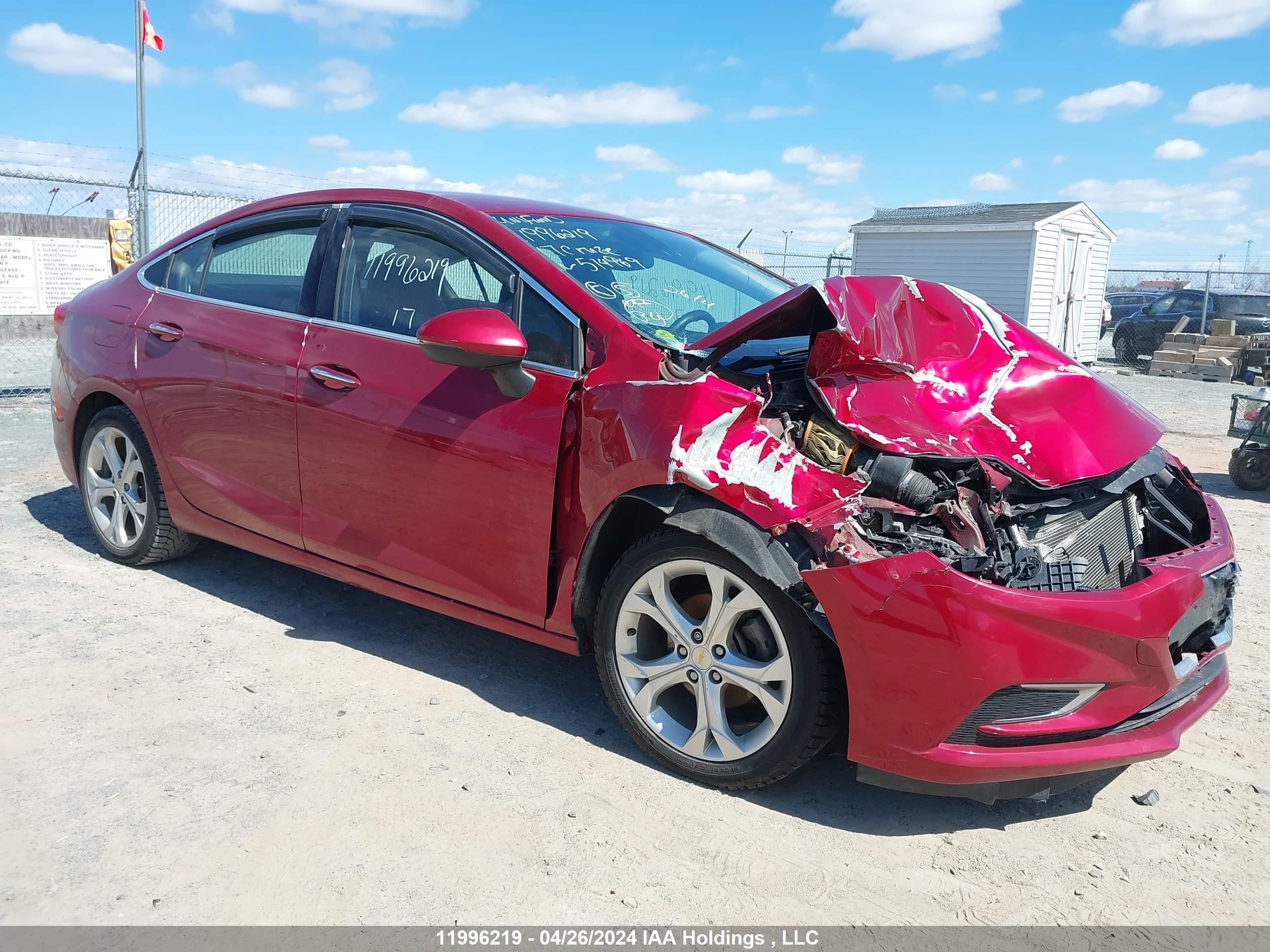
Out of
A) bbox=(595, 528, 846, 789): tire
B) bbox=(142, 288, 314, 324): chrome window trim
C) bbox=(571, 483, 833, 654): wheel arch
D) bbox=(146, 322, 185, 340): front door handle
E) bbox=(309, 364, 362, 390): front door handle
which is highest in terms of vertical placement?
bbox=(142, 288, 314, 324): chrome window trim

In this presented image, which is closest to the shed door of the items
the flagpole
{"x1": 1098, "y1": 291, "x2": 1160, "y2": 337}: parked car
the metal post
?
{"x1": 1098, "y1": 291, "x2": 1160, "y2": 337}: parked car

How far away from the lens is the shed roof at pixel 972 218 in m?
18.7

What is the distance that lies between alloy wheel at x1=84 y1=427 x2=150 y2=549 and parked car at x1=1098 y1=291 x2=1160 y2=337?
2103cm

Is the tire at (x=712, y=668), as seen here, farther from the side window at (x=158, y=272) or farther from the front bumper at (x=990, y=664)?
the side window at (x=158, y=272)

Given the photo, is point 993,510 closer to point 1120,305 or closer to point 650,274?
point 650,274

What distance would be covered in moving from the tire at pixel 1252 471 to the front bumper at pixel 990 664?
5449 millimetres

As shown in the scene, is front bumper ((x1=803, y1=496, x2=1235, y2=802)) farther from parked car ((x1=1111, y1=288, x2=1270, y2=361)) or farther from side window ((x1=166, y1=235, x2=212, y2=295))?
parked car ((x1=1111, y1=288, x2=1270, y2=361))

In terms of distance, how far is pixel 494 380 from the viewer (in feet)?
10.6

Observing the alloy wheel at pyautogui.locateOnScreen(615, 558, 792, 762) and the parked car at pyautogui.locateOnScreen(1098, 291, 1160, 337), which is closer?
the alloy wheel at pyautogui.locateOnScreen(615, 558, 792, 762)

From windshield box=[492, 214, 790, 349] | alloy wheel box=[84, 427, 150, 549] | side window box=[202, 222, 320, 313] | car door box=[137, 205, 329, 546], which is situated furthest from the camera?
alloy wheel box=[84, 427, 150, 549]

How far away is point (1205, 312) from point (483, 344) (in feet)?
65.7

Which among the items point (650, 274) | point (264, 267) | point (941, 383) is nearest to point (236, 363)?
point (264, 267)

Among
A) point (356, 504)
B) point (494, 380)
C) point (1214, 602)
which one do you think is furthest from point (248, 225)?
point (1214, 602)

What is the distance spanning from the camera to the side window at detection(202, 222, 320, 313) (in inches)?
156
